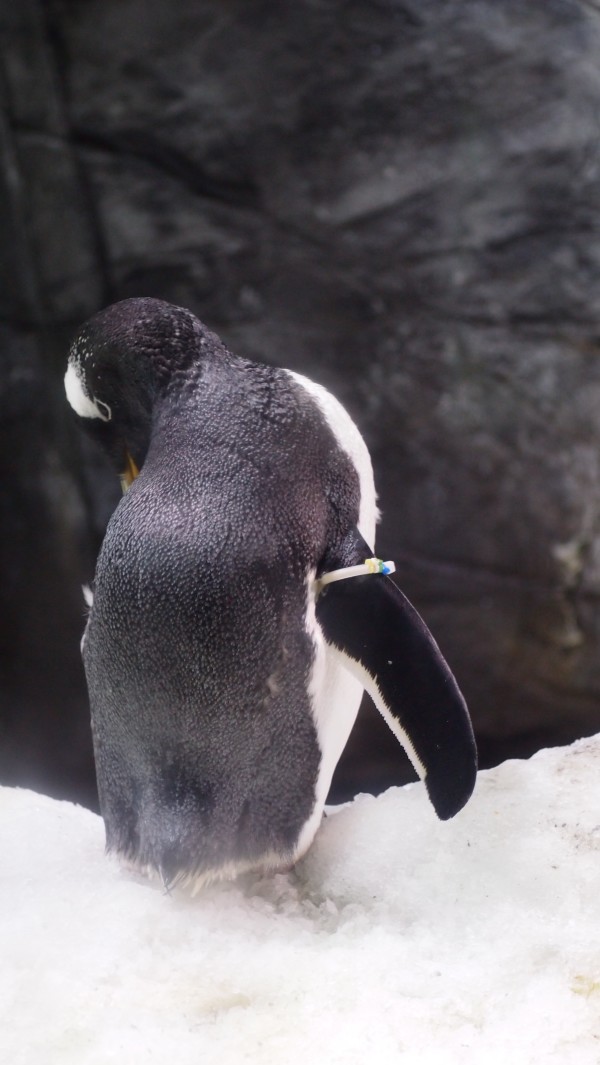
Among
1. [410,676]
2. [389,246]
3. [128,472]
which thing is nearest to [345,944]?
[410,676]

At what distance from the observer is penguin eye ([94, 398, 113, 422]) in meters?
1.14

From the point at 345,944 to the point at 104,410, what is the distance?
68 centimetres

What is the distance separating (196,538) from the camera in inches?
36.2

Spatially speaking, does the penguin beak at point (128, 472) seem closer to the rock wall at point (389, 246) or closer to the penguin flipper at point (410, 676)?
the penguin flipper at point (410, 676)

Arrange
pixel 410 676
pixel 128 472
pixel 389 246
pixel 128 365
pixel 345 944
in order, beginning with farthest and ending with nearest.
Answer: pixel 389 246
pixel 128 472
pixel 128 365
pixel 410 676
pixel 345 944

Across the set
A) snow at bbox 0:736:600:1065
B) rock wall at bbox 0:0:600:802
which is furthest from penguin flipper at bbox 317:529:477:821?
rock wall at bbox 0:0:600:802

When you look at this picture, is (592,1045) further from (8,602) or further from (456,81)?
(8,602)

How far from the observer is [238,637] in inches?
36.4

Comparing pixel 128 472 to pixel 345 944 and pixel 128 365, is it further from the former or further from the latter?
pixel 345 944

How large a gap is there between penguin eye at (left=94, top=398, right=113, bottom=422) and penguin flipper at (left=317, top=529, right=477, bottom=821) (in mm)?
364

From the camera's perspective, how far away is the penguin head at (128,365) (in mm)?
1051

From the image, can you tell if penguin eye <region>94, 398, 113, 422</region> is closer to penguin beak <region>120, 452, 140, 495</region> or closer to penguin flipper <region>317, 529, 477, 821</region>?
penguin beak <region>120, 452, 140, 495</region>

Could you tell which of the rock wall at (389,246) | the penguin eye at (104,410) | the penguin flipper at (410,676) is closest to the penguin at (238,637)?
the penguin flipper at (410,676)

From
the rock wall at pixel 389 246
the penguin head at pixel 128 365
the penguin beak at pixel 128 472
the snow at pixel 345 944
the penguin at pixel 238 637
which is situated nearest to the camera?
the snow at pixel 345 944
